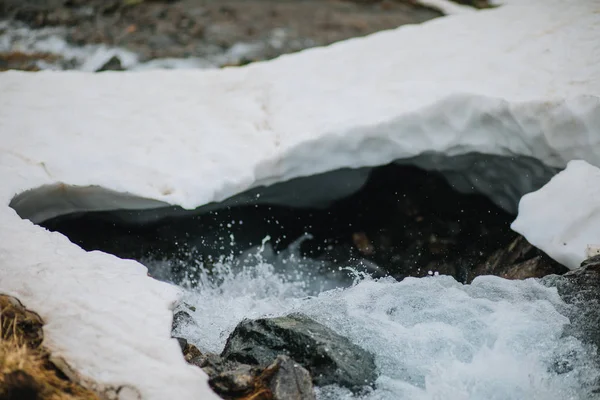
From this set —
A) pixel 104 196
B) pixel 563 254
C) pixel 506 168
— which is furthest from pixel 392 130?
pixel 104 196

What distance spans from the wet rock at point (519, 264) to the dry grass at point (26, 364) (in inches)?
127

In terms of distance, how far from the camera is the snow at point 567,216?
4.08 metres

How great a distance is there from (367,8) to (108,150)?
22.7 ft

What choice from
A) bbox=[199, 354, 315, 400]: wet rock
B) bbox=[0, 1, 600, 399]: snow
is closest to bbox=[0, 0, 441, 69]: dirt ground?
bbox=[0, 1, 600, 399]: snow

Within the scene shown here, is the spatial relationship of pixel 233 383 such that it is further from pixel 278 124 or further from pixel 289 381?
pixel 278 124

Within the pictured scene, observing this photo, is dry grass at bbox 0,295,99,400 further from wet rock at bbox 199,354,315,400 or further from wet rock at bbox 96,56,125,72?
wet rock at bbox 96,56,125,72

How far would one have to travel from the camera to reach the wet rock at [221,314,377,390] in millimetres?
3242

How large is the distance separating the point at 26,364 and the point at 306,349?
1505 millimetres

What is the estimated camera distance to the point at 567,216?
4.22 metres

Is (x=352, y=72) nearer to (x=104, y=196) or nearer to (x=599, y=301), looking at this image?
(x=104, y=196)

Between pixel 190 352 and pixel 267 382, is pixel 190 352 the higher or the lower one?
the lower one

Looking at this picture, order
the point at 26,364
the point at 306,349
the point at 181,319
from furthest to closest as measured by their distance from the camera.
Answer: the point at 181,319 < the point at 306,349 < the point at 26,364

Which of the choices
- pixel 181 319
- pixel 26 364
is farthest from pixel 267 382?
pixel 26 364

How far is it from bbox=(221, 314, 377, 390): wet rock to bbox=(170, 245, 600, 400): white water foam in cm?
A: 8
